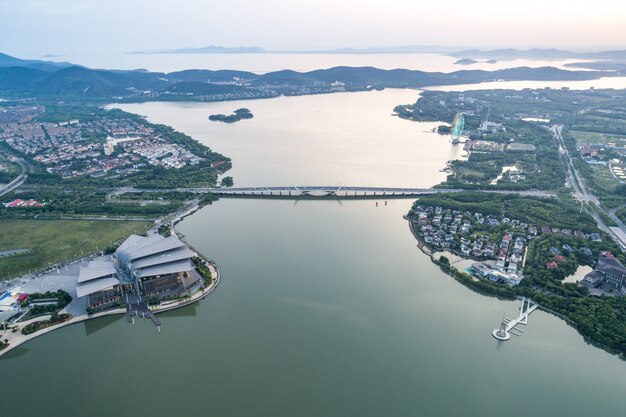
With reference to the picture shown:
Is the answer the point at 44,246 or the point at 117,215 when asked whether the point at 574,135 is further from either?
the point at 44,246

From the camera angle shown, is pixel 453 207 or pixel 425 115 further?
pixel 425 115

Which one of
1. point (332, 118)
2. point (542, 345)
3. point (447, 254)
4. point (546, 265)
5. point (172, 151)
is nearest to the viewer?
point (542, 345)

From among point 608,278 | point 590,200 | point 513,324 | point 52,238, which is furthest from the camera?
point 590,200

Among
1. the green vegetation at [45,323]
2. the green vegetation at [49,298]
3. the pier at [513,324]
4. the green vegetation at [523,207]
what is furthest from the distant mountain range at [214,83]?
the pier at [513,324]

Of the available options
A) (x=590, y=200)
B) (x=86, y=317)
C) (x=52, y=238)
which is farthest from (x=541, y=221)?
(x=52, y=238)

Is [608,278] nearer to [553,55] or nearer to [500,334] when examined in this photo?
[500,334]

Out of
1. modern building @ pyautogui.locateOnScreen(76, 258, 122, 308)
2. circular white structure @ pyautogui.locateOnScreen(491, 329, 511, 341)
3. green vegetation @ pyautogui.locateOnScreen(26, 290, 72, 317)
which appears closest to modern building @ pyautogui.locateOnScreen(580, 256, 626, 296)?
circular white structure @ pyautogui.locateOnScreen(491, 329, 511, 341)

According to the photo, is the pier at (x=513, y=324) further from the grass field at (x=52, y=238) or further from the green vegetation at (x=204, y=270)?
the grass field at (x=52, y=238)

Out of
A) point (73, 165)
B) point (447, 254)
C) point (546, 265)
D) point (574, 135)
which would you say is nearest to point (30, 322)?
point (447, 254)
